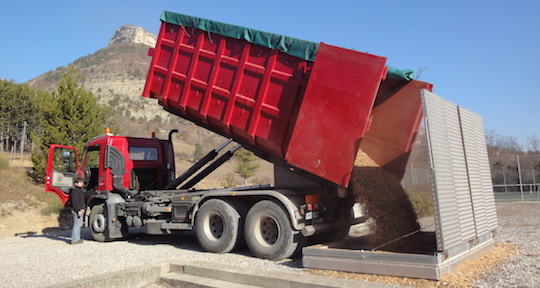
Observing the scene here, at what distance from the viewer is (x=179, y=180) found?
10.3 meters

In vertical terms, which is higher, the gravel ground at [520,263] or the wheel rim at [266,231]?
the wheel rim at [266,231]

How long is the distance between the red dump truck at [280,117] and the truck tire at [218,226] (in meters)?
0.02

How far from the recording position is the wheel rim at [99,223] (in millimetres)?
10117

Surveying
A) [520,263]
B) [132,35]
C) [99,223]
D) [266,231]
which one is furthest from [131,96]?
[132,35]

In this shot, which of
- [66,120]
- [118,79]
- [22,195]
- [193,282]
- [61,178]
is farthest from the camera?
[118,79]

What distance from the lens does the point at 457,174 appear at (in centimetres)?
565

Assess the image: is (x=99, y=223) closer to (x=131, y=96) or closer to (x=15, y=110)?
(x=15, y=110)

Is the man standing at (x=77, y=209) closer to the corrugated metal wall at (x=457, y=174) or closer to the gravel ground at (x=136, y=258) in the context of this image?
the gravel ground at (x=136, y=258)

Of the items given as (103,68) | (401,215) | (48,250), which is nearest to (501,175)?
(401,215)

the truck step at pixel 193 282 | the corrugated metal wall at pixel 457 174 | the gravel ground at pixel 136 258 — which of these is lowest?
the truck step at pixel 193 282

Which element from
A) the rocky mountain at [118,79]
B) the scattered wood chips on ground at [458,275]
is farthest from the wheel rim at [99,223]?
the rocky mountain at [118,79]

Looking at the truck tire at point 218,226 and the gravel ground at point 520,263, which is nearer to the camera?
the gravel ground at point 520,263

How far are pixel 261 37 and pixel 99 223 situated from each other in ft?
21.8

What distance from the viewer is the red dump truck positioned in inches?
245
